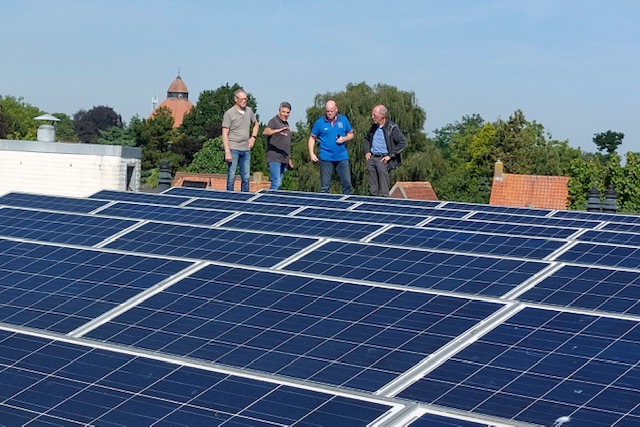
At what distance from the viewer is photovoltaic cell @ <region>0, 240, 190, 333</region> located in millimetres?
9297

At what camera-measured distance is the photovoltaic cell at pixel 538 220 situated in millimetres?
16953

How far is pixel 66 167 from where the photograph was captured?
27172mm

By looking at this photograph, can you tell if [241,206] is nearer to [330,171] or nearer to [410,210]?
[410,210]

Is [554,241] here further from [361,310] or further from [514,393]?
[514,393]

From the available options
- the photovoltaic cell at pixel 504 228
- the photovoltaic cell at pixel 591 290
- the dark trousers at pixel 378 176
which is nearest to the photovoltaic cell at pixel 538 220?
the photovoltaic cell at pixel 504 228

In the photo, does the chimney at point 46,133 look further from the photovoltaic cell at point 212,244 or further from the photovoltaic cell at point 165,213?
the photovoltaic cell at point 212,244

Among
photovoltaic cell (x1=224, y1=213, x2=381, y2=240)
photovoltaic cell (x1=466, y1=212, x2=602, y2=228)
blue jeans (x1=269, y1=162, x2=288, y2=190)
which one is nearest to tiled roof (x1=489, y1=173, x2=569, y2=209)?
blue jeans (x1=269, y1=162, x2=288, y2=190)

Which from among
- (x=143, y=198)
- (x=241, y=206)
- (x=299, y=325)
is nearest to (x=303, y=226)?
(x=241, y=206)

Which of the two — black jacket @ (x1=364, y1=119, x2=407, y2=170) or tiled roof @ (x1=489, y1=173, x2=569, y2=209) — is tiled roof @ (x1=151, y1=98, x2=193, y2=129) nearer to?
tiled roof @ (x1=489, y1=173, x2=569, y2=209)

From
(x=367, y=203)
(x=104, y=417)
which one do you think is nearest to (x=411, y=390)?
(x=104, y=417)

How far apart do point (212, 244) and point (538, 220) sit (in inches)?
285

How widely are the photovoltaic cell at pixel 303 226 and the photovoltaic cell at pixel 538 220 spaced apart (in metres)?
3.34

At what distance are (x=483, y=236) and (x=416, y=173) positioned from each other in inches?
2479

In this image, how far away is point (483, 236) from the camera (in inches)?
536
